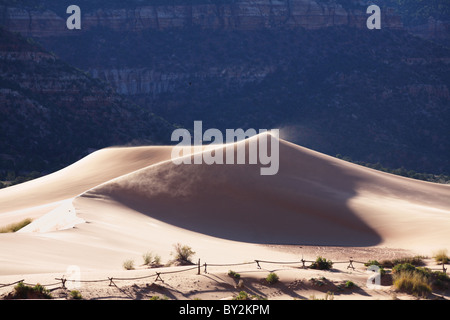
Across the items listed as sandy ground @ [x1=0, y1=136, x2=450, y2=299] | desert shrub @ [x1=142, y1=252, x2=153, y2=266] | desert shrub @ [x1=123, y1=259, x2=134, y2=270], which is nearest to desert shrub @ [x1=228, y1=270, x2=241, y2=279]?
sandy ground @ [x1=0, y1=136, x2=450, y2=299]

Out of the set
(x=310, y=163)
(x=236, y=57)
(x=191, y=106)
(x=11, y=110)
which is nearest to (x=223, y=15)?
(x=236, y=57)

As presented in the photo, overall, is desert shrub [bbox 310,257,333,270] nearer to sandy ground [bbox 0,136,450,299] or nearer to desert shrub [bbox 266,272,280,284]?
sandy ground [bbox 0,136,450,299]

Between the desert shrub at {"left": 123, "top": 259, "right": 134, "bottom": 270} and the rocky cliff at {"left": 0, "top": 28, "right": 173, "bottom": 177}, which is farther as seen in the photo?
the rocky cliff at {"left": 0, "top": 28, "right": 173, "bottom": 177}

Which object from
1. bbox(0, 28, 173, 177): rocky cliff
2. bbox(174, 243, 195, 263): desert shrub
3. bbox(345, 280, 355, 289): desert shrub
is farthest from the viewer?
bbox(0, 28, 173, 177): rocky cliff

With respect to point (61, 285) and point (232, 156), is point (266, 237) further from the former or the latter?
point (61, 285)

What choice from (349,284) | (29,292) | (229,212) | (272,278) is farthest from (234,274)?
(229,212)

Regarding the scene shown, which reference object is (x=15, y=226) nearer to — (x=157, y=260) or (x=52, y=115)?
(x=157, y=260)

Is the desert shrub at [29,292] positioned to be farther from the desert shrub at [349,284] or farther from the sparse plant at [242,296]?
the desert shrub at [349,284]
